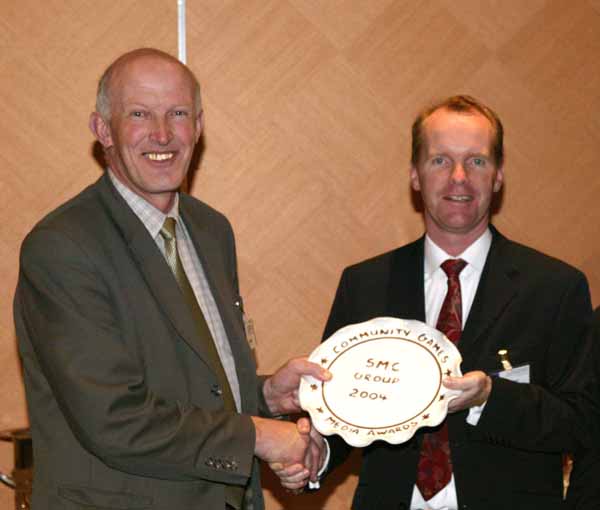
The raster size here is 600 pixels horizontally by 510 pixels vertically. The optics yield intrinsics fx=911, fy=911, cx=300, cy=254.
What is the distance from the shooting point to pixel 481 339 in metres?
2.76

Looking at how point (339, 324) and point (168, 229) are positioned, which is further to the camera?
point (339, 324)

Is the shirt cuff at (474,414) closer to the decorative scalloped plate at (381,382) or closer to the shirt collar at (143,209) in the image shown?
the decorative scalloped plate at (381,382)

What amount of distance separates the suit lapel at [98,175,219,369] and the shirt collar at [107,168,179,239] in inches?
2.2

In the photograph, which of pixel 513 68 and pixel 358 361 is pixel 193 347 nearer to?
pixel 358 361

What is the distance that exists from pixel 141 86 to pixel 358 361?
41.8 inches

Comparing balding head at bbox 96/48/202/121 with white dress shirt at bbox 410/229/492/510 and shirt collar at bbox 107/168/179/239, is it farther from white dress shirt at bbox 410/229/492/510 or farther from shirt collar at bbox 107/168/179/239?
white dress shirt at bbox 410/229/492/510

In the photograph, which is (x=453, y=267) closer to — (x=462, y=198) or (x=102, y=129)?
(x=462, y=198)

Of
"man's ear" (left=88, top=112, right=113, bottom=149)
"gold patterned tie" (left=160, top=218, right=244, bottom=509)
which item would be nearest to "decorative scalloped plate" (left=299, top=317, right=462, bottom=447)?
"gold patterned tie" (left=160, top=218, right=244, bottom=509)

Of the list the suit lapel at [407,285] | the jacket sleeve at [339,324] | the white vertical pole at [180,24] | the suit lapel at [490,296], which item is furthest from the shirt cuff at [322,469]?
the white vertical pole at [180,24]

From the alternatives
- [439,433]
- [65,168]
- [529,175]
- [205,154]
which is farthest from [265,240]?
[439,433]

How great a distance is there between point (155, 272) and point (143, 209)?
25cm

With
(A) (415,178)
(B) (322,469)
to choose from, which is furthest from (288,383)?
(A) (415,178)

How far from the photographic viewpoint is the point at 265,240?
13.6 feet

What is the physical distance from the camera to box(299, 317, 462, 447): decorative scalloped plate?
259cm
